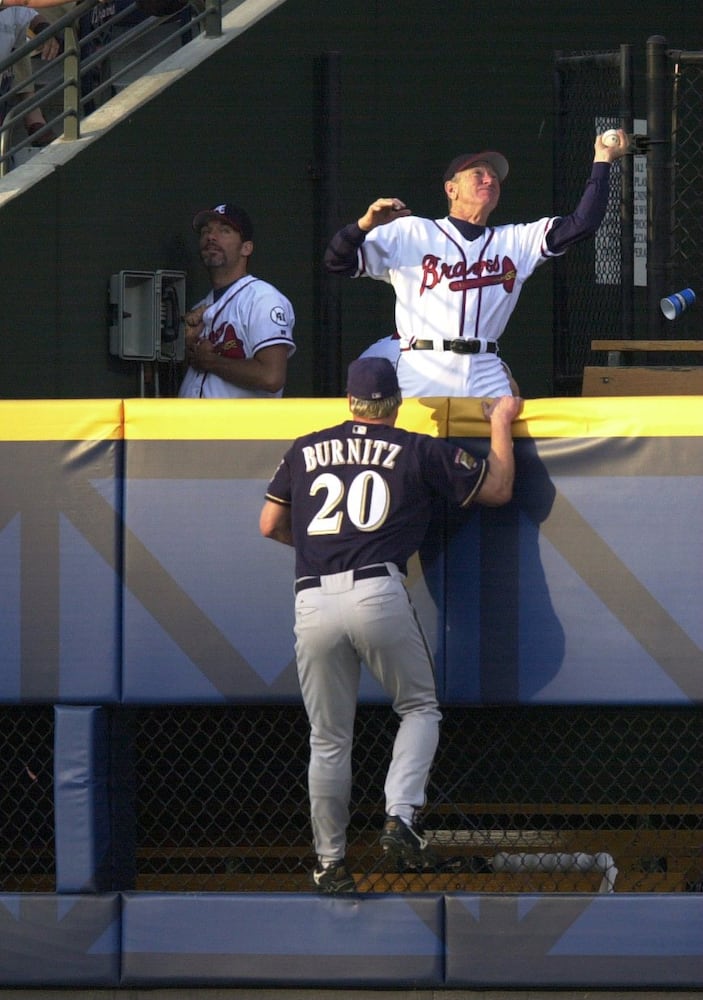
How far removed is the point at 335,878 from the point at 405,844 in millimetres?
439

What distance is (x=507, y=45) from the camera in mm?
8922

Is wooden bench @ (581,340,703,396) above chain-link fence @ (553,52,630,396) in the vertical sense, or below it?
below

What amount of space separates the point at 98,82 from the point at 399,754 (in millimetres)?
5442

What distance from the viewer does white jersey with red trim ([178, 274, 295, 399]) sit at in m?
7.07

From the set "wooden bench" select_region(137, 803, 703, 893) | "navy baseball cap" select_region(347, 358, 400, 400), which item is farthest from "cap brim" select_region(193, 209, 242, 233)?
"wooden bench" select_region(137, 803, 703, 893)

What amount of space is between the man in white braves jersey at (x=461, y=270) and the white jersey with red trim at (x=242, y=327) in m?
0.64

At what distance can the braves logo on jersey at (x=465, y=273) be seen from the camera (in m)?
6.50

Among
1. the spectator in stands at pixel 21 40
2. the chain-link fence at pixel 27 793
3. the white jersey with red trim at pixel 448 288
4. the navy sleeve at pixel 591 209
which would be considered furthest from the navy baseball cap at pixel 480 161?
the spectator in stands at pixel 21 40

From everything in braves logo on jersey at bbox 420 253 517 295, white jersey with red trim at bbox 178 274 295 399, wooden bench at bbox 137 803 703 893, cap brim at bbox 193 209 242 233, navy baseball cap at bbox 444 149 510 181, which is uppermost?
navy baseball cap at bbox 444 149 510 181

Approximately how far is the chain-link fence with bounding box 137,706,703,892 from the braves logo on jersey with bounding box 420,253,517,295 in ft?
5.44

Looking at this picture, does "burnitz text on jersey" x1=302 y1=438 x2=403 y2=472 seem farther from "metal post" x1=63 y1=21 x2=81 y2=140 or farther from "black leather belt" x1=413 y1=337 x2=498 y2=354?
"metal post" x1=63 y1=21 x2=81 y2=140

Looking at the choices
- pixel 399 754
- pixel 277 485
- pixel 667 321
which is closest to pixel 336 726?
pixel 399 754

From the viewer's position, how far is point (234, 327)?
7133 mm

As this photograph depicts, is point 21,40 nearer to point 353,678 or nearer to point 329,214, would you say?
point 329,214
